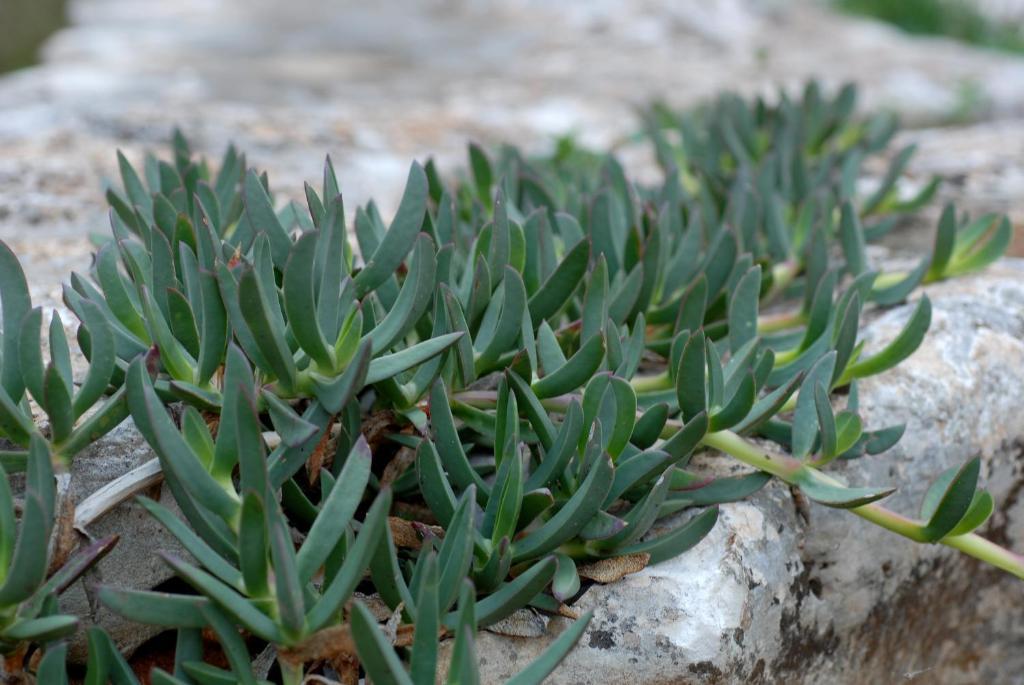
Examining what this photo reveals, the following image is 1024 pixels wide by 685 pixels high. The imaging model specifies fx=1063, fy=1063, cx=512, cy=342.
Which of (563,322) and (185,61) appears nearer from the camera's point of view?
(563,322)

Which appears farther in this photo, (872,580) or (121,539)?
(872,580)

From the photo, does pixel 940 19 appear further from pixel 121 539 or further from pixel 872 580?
pixel 121 539

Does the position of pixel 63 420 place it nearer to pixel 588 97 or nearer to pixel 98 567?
pixel 98 567

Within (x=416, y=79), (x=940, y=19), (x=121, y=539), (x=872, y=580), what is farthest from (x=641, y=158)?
(x=940, y=19)

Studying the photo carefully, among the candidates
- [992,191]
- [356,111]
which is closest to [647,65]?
[356,111]

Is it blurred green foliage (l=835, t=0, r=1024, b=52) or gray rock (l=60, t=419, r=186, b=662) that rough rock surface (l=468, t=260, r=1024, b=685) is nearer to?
gray rock (l=60, t=419, r=186, b=662)

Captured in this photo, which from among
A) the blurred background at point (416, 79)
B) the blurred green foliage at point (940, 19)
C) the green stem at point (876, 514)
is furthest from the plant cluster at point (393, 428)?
the blurred green foliage at point (940, 19)

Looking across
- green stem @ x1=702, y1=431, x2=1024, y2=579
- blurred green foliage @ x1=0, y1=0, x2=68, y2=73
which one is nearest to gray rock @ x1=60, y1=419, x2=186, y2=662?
green stem @ x1=702, y1=431, x2=1024, y2=579
